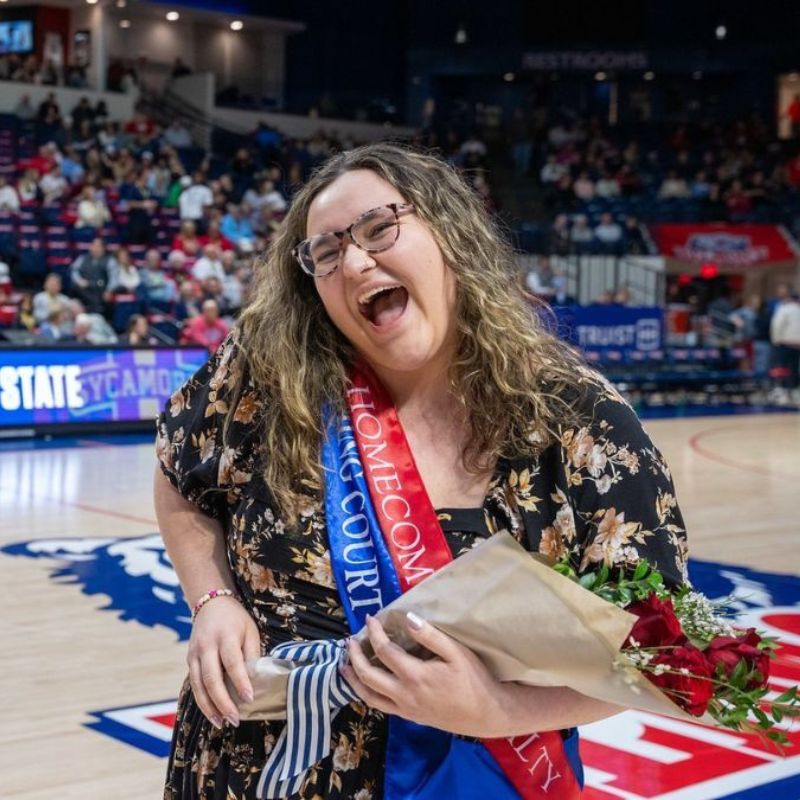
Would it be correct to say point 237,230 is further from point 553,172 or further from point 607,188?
point 553,172

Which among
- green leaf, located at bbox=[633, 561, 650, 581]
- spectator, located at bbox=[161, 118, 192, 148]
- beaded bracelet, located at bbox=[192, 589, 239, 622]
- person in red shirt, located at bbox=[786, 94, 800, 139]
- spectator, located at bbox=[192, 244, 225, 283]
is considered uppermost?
person in red shirt, located at bbox=[786, 94, 800, 139]

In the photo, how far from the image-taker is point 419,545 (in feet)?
5.73

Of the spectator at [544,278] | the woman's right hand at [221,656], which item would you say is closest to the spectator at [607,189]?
the spectator at [544,278]

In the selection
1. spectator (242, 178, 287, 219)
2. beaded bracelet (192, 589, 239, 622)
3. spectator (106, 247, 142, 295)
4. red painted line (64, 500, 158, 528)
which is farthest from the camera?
spectator (242, 178, 287, 219)

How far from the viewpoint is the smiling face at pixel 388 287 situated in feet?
5.88

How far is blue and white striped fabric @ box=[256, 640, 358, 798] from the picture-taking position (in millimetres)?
1683

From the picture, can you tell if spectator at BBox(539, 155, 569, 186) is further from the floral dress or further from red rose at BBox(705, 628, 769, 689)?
red rose at BBox(705, 628, 769, 689)

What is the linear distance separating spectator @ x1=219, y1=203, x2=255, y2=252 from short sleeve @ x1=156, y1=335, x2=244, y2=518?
16.6m

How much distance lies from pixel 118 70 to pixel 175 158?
6.19 m

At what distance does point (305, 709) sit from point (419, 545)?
23 centimetres

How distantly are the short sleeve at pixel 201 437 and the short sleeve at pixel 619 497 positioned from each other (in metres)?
0.46

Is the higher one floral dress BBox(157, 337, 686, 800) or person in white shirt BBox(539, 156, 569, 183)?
person in white shirt BBox(539, 156, 569, 183)

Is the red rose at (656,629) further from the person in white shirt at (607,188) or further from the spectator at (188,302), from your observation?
the person in white shirt at (607,188)

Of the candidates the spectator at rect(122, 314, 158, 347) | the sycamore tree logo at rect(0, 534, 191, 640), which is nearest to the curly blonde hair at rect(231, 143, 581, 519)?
the sycamore tree logo at rect(0, 534, 191, 640)
